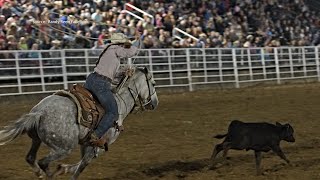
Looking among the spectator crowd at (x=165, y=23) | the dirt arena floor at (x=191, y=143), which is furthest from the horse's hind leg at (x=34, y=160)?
the spectator crowd at (x=165, y=23)

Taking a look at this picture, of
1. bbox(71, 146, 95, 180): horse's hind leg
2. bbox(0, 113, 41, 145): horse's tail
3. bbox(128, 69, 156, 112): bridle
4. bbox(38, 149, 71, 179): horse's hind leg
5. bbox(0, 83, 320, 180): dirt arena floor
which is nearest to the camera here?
bbox(0, 113, 41, 145): horse's tail

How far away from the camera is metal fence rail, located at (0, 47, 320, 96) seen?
17125mm

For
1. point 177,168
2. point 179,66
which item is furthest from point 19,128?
point 179,66

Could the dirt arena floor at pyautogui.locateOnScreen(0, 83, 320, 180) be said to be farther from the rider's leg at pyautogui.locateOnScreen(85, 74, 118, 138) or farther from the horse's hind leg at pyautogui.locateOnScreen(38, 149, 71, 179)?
the horse's hind leg at pyautogui.locateOnScreen(38, 149, 71, 179)

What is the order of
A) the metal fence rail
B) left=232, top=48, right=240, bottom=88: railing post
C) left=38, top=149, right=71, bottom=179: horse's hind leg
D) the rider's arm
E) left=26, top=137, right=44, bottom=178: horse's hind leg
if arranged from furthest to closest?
left=232, top=48, right=240, bottom=88: railing post, the metal fence rail, the rider's arm, left=26, top=137, right=44, bottom=178: horse's hind leg, left=38, top=149, right=71, bottom=179: horse's hind leg

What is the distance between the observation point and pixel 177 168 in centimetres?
884

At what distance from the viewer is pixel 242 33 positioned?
27.2m

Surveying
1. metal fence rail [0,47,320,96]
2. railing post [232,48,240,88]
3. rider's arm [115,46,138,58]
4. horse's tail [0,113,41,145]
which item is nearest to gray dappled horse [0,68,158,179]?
horse's tail [0,113,41,145]

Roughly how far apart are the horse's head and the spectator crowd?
6.71ft

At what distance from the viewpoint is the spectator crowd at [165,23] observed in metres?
17.2

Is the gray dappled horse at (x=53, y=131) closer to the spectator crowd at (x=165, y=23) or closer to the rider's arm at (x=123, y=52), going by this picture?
the rider's arm at (x=123, y=52)

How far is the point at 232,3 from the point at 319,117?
16.2 meters

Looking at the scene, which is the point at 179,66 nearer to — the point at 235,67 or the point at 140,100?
the point at 235,67

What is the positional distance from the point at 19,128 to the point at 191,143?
4644 millimetres
